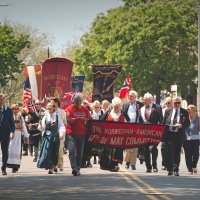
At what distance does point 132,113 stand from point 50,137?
7.95 ft

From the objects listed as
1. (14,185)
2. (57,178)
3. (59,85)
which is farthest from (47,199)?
(59,85)

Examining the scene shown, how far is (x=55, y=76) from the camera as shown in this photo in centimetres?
3434

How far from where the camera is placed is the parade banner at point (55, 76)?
3425 centimetres

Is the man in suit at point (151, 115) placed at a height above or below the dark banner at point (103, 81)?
below

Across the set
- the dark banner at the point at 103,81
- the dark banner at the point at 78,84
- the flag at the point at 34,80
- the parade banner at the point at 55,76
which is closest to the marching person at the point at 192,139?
the parade banner at the point at 55,76

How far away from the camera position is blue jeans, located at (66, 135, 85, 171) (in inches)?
850

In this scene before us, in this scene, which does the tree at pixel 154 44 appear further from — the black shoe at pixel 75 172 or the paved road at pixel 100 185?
the black shoe at pixel 75 172

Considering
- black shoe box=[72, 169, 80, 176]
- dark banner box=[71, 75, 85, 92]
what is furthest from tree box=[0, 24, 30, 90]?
black shoe box=[72, 169, 80, 176]

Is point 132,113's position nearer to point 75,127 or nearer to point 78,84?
point 75,127

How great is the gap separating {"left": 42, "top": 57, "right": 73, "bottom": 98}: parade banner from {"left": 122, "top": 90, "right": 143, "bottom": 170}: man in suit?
10385 millimetres

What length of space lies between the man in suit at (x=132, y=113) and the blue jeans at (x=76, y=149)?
7.48 ft

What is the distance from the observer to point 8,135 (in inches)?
865

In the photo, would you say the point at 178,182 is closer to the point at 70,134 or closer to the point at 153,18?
the point at 70,134

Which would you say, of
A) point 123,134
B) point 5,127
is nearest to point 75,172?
point 123,134
